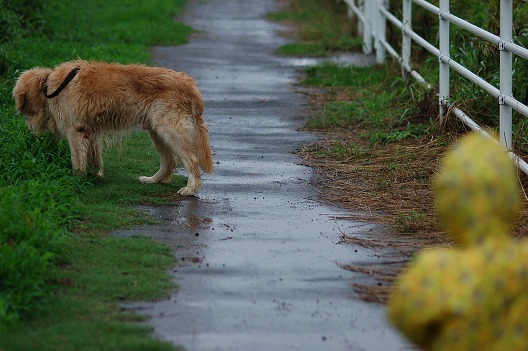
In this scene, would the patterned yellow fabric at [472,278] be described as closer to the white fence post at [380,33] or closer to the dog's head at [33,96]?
the dog's head at [33,96]

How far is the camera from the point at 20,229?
5.74 metres

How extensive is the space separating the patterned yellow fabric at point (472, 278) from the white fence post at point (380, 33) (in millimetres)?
10358

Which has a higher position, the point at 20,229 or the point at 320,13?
the point at 20,229

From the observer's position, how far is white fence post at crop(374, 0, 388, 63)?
13.6 m

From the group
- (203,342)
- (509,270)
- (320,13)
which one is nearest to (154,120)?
(203,342)

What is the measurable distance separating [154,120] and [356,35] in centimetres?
937

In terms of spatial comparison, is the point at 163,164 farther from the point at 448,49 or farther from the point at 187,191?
the point at 448,49

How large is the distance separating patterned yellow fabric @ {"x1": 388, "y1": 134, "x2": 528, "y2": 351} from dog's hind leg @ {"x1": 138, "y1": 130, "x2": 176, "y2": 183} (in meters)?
4.93

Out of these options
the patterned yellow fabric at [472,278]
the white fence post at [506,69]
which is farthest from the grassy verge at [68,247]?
the white fence post at [506,69]

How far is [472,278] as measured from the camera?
3.16m

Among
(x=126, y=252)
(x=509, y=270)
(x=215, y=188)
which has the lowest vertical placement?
(x=215, y=188)

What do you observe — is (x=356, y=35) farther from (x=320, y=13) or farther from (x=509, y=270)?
(x=509, y=270)

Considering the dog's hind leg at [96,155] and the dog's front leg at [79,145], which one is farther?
the dog's hind leg at [96,155]

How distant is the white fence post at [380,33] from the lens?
1360 cm
